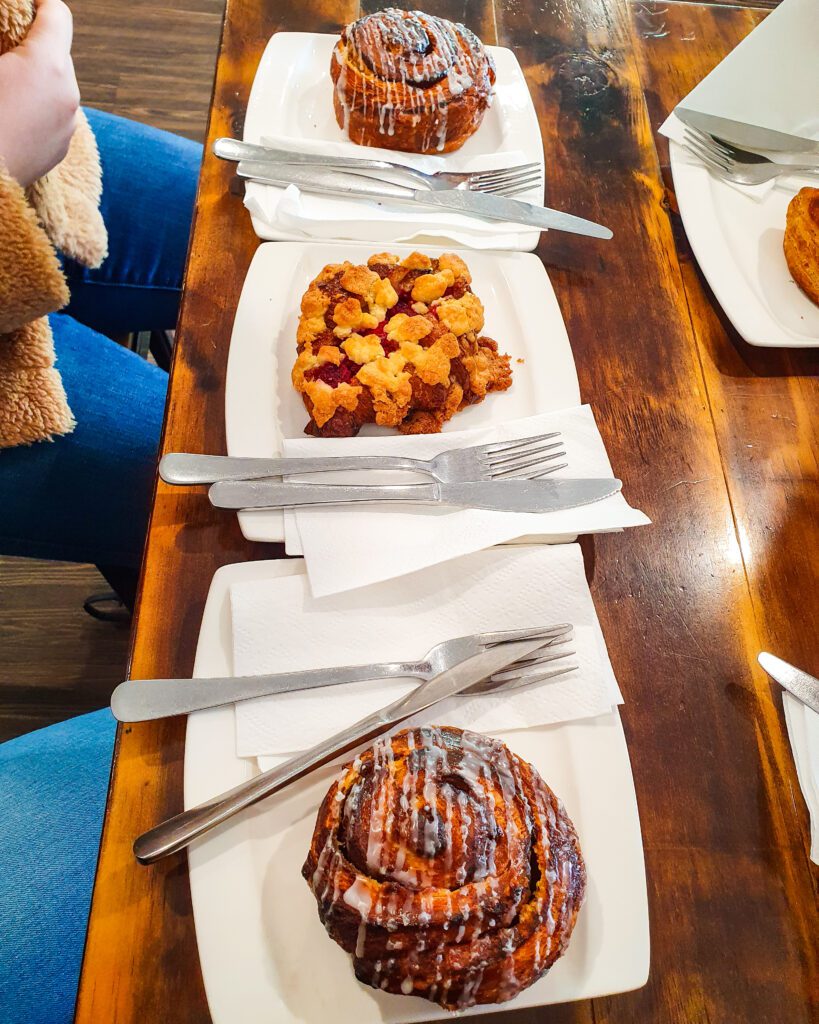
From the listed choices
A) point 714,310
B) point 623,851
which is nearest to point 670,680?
point 623,851

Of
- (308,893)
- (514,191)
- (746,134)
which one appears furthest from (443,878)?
(746,134)

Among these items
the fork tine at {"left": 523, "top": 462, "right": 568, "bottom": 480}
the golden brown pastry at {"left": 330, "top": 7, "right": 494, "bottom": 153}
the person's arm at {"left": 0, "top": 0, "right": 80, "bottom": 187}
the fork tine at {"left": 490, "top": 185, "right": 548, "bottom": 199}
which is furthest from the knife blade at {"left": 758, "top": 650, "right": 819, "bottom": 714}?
the person's arm at {"left": 0, "top": 0, "right": 80, "bottom": 187}

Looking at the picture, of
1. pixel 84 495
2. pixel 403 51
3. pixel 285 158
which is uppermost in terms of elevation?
pixel 403 51

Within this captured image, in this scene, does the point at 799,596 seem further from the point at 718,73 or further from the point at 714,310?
the point at 718,73

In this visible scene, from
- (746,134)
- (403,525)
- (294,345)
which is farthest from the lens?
(746,134)

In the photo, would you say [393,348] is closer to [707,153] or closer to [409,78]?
[409,78]

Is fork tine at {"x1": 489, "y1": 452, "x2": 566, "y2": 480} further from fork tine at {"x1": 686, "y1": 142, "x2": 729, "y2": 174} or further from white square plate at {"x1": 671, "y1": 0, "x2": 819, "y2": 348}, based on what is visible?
fork tine at {"x1": 686, "y1": 142, "x2": 729, "y2": 174}

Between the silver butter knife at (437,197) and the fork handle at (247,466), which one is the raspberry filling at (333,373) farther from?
the silver butter knife at (437,197)
